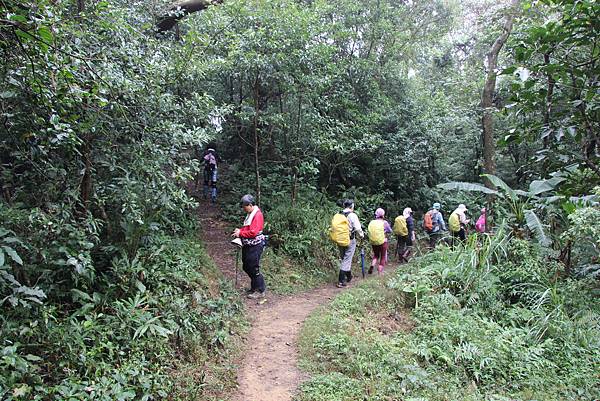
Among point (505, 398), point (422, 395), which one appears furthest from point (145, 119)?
point (505, 398)

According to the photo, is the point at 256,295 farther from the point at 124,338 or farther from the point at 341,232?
the point at 124,338

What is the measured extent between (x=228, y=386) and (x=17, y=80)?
3.91 metres

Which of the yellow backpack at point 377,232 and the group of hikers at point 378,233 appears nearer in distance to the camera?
the group of hikers at point 378,233

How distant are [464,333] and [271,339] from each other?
2.88 metres

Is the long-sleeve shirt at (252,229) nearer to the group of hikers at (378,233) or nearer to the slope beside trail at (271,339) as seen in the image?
the slope beside trail at (271,339)

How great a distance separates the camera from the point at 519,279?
7.86 metres

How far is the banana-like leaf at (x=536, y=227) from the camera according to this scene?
8.09 metres

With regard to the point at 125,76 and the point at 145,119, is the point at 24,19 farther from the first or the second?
the point at 145,119

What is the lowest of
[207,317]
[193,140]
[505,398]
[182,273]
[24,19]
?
[505,398]

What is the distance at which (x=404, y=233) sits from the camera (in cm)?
1231

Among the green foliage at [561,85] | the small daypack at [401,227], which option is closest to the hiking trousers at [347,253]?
the small daypack at [401,227]

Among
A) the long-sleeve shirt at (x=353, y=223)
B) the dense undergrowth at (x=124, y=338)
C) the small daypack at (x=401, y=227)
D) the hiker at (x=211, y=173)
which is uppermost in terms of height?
the hiker at (x=211, y=173)

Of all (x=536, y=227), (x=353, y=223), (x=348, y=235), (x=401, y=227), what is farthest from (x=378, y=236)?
(x=536, y=227)

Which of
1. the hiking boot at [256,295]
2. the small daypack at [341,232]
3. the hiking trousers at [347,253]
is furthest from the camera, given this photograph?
the hiking trousers at [347,253]
